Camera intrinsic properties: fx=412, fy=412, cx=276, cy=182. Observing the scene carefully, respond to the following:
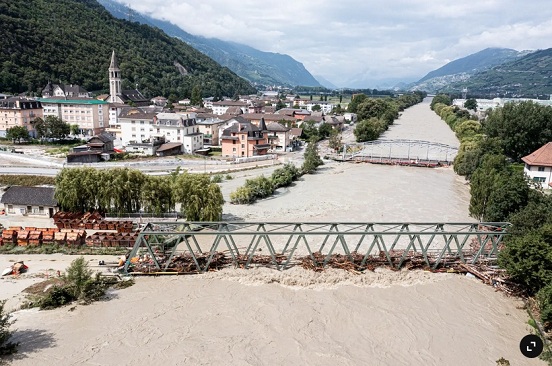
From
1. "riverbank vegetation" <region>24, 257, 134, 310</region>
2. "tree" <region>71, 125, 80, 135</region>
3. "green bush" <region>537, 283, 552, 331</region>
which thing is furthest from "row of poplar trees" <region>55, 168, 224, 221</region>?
"tree" <region>71, 125, 80, 135</region>

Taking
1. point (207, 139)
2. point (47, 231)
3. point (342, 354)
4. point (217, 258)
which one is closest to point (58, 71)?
point (207, 139)

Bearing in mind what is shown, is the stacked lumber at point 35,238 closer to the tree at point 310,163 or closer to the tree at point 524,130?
the tree at point 310,163

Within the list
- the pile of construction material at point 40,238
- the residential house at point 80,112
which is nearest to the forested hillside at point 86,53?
the residential house at point 80,112

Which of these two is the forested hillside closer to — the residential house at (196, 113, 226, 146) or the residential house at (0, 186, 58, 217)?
the residential house at (196, 113, 226, 146)

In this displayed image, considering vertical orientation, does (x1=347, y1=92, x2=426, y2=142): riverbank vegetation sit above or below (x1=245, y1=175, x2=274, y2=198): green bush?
above

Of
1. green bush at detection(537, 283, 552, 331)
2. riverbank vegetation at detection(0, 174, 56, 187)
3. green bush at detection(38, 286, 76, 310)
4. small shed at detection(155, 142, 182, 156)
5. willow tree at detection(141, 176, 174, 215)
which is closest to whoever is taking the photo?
green bush at detection(537, 283, 552, 331)

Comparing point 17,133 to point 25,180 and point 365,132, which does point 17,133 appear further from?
point 365,132

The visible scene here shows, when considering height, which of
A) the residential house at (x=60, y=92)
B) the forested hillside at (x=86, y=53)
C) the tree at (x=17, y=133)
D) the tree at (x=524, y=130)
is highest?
the forested hillside at (x=86, y=53)
